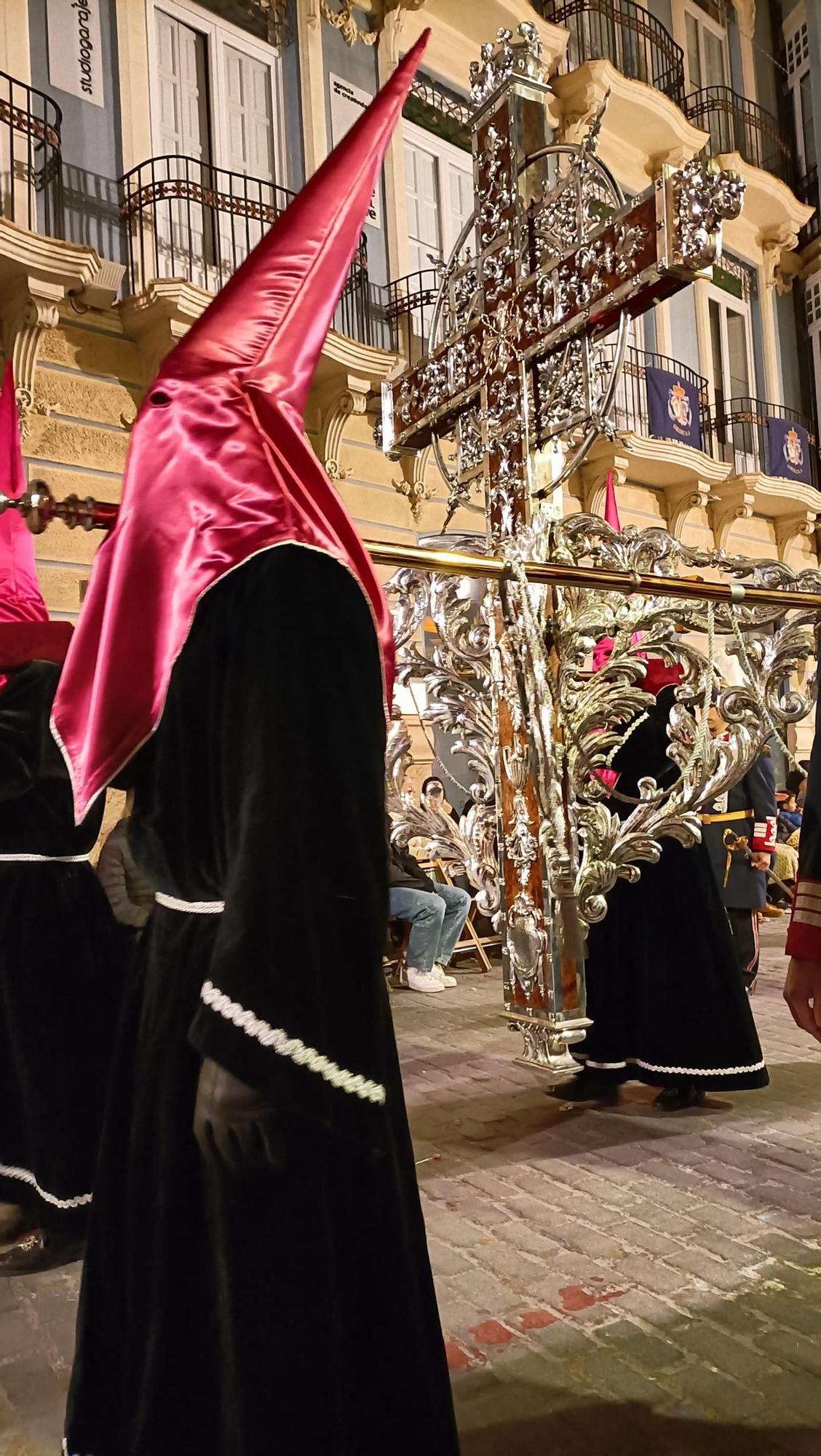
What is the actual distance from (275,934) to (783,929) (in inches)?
338

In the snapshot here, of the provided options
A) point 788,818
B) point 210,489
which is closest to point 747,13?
point 788,818

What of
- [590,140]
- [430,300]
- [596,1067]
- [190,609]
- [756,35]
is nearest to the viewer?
[190,609]

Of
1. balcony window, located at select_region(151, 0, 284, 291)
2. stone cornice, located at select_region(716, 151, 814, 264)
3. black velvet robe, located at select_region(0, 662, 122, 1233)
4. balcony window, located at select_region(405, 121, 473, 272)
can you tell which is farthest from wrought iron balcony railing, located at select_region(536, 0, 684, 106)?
black velvet robe, located at select_region(0, 662, 122, 1233)

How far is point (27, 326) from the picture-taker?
7.69 meters

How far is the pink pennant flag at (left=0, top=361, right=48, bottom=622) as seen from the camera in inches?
127

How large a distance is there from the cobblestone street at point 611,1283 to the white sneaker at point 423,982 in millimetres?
2359

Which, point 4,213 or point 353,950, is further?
point 4,213

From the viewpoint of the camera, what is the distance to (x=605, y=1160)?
341cm

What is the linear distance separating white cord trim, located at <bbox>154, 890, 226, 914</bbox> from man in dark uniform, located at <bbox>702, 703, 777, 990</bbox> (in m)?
4.34

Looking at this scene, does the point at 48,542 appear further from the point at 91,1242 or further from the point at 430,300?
the point at 91,1242

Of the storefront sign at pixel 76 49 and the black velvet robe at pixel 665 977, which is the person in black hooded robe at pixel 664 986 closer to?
the black velvet robe at pixel 665 977

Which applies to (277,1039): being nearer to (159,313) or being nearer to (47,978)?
(47,978)

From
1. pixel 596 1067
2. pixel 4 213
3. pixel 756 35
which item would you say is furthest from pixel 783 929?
pixel 756 35

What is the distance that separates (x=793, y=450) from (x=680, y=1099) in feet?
41.6
